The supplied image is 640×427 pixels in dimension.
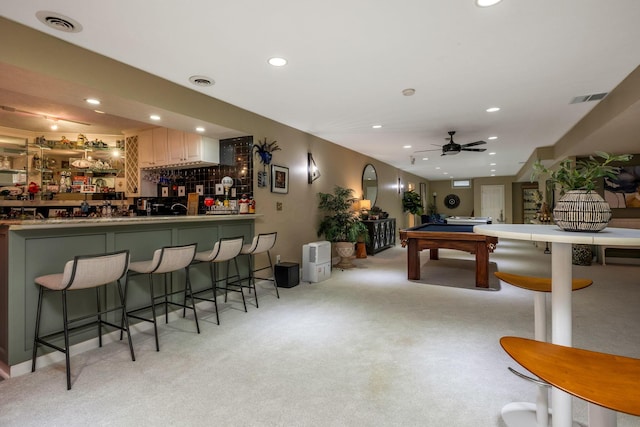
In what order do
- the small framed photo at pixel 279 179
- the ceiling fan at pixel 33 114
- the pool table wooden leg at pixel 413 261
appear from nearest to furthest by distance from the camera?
the ceiling fan at pixel 33 114 < the small framed photo at pixel 279 179 < the pool table wooden leg at pixel 413 261

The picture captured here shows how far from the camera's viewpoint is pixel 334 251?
6.48m

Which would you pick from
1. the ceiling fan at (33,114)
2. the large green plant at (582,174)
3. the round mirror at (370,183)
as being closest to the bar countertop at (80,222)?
the ceiling fan at (33,114)

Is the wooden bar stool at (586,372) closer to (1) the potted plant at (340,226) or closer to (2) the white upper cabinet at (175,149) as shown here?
(2) the white upper cabinet at (175,149)

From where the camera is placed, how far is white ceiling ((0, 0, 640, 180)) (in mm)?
2109

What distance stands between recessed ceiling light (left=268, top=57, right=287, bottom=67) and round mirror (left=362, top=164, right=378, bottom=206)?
5.09 meters

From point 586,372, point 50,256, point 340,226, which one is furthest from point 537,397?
point 340,226

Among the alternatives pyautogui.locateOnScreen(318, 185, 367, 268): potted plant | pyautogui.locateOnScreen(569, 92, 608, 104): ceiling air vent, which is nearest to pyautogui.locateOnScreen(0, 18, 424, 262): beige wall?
pyautogui.locateOnScreen(318, 185, 367, 268): potted plant

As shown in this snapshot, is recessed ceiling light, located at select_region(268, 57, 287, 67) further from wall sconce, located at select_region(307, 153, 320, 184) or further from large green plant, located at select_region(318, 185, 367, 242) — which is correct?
large green plant, located at select_region(318, 185, 367, 242)

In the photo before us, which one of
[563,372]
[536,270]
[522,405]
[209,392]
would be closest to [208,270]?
[209,392]

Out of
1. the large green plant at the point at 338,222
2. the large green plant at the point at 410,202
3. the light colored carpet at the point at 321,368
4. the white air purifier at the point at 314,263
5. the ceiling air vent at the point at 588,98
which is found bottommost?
the light colored carpet at the point at 321,368

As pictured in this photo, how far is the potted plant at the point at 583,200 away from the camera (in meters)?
1.46

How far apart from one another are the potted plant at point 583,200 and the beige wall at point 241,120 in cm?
334

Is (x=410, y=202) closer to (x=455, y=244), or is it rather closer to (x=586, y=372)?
(x=455, y=244)

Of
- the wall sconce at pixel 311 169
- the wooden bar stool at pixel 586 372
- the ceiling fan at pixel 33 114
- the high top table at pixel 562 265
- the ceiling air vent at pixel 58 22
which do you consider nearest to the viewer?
the wooden bar stool at pixel 586 372
